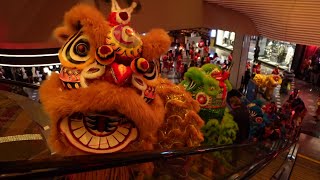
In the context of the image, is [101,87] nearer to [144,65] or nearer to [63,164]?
[144,65]

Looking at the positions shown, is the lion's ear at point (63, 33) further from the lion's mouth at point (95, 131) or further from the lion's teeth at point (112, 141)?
the lion's teeth at point (112, 141)

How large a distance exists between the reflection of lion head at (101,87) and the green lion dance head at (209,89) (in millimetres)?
1966

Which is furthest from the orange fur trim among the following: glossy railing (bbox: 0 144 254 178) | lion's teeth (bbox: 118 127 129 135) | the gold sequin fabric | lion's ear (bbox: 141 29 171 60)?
the gold sequin fabric

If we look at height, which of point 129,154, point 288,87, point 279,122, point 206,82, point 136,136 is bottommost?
point 288,87

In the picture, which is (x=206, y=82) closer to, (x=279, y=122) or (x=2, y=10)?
(x=279, y=122)

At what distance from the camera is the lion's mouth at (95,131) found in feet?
6.47

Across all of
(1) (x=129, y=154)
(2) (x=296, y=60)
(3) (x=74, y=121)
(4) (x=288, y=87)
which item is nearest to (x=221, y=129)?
(3) (x=74, y=121)

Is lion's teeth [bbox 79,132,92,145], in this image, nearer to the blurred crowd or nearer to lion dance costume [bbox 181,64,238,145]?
lion dance costume [bbox 181,64,238,145]

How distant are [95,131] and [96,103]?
0.29m

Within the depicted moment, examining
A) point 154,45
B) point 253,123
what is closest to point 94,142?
point 154,45

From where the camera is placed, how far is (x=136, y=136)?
206 cm

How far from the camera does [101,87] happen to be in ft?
6.09

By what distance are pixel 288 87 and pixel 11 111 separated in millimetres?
11902

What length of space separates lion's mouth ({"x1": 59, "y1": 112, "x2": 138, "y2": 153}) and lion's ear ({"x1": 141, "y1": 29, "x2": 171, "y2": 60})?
0.49 metres
